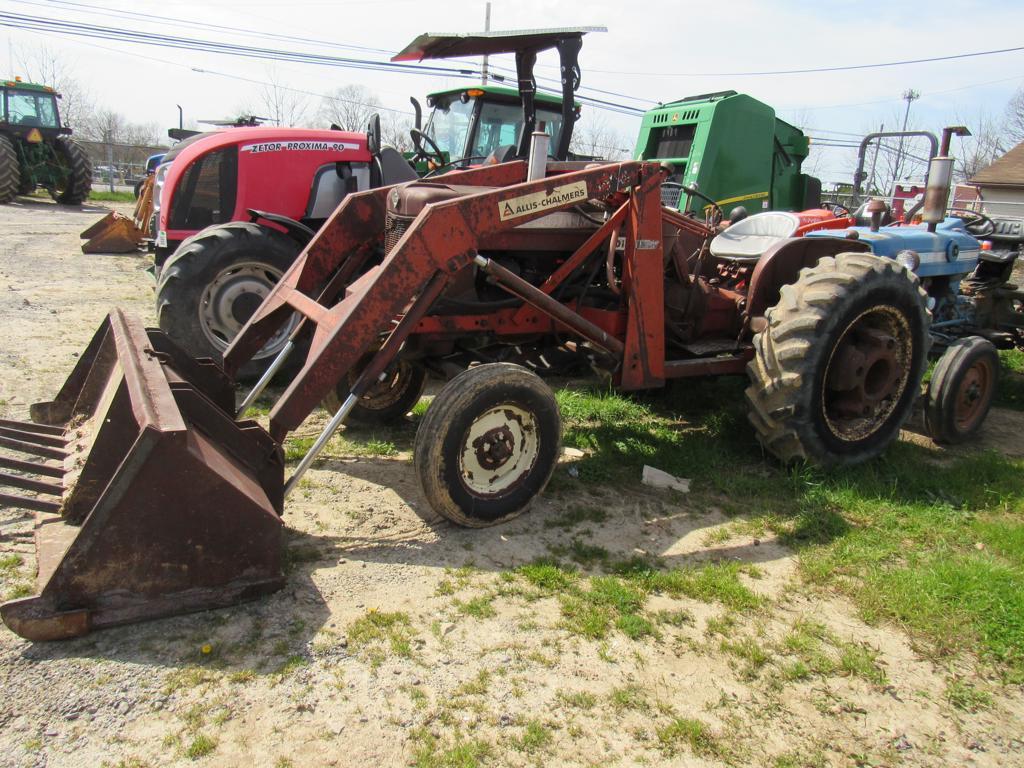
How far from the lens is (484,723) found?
240 centimetres

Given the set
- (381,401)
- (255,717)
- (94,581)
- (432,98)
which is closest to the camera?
(255,717)

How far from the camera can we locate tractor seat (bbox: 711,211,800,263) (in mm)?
5277

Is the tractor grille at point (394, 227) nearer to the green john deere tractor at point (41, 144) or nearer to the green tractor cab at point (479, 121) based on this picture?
the green tractor cab at point (479, 121)

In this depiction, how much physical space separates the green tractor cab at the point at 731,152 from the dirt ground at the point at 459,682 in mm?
7014

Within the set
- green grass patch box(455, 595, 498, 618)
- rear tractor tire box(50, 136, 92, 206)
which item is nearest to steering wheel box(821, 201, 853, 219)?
green grass patch box(455, 595, 498, 618)

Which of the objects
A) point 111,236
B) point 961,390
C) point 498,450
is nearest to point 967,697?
point 498,450

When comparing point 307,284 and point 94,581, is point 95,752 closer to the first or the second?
point 94,581

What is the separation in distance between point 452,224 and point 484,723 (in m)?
2.15

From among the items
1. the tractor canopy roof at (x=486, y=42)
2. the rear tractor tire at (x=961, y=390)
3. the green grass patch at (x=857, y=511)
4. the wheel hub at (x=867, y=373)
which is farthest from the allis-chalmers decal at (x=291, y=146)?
the rear tractor tire at (x=961, y=390)

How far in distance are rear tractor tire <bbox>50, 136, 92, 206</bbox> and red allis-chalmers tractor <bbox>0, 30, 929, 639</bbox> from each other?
19.9 metres

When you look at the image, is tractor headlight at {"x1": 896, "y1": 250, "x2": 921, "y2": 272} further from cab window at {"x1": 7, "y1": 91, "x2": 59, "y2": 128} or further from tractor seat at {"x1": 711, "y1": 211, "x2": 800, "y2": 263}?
cab window at {"x1": 7, "y1": 91, "x2": 59, "y2": 128}

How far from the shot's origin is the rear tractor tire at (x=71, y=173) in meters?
20.7

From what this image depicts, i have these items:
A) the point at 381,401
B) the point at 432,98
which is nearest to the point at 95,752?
the point at 381,401

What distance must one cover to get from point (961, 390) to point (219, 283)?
212 inches
